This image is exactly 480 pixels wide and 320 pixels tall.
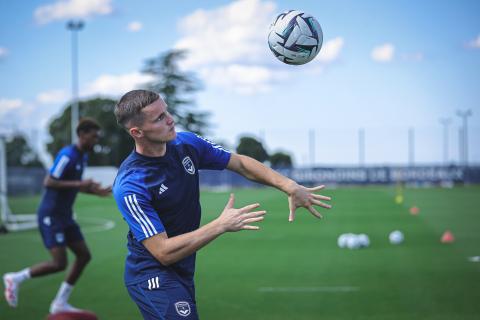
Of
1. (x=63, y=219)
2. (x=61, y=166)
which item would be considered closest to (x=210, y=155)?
(x=61, y=166)

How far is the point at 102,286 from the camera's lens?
998 cm

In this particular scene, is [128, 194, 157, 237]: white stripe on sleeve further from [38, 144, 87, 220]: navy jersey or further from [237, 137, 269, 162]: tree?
[237, 137, 269, 162]: tree

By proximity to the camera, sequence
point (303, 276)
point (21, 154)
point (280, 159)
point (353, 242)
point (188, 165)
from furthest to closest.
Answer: point (280, 159) → point (21, 154) → point (353, 242) → point (303, 276) → point (188, 165)

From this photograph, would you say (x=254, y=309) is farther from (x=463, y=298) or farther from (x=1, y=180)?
(x=1, y=180)

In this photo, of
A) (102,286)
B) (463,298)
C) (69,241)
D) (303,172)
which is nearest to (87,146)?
(69,241)

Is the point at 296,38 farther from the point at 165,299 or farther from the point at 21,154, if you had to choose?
the point at 21,154

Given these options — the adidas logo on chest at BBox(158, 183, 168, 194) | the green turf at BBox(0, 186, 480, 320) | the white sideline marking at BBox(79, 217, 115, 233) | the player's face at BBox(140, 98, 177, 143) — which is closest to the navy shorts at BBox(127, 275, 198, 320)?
the adidas logo on chest at BBox(158, 183, 168, 194)

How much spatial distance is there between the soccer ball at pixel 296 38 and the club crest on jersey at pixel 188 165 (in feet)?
5.80

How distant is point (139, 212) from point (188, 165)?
2.15ft

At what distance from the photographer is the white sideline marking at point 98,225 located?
62.0 feet

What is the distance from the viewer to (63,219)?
27.3 ft

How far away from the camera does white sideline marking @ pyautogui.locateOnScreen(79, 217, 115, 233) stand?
1889 cm

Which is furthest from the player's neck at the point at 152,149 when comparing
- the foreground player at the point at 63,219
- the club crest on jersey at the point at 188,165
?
the foreground player at the point at 63,219

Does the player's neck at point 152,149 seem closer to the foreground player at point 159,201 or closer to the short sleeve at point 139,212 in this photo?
the foreground player at point 159,201
